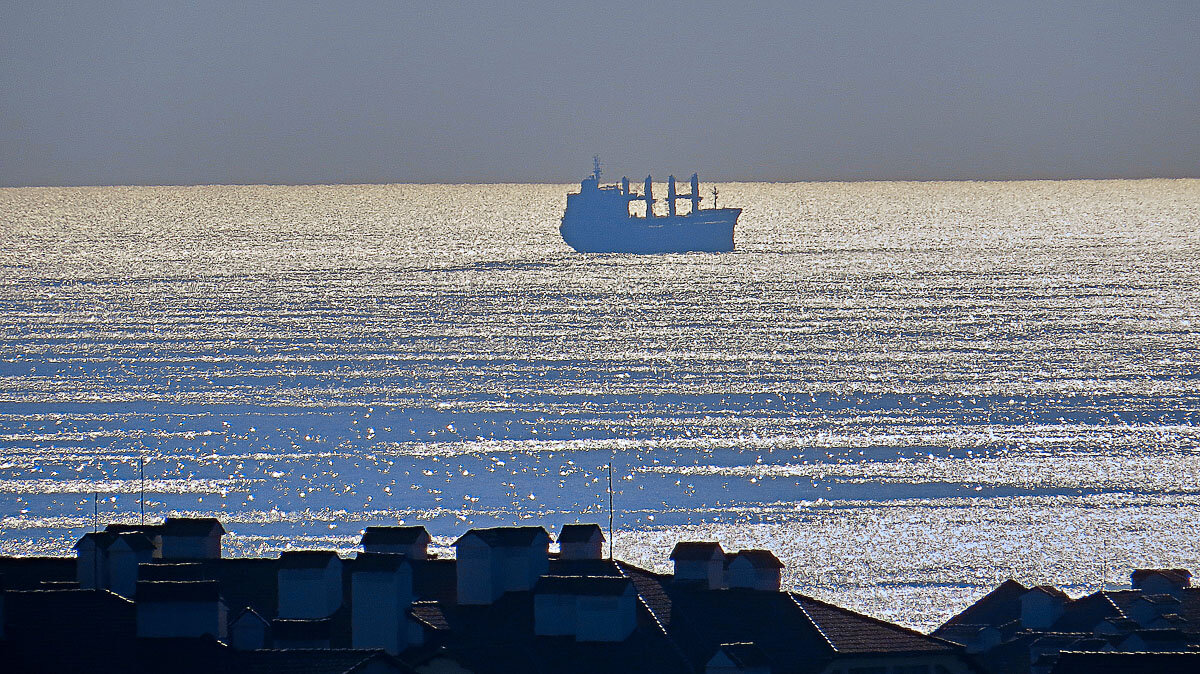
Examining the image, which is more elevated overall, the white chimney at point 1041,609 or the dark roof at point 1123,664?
the dark roof at point 1123,664

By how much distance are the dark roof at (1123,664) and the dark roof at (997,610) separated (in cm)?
1242

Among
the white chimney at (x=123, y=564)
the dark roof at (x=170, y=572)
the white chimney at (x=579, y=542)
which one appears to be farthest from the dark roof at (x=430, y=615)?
the white chimney at (x=579, y=542)

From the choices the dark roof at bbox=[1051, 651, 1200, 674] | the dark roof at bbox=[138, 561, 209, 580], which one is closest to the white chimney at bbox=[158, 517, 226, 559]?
the dark roof at bbox=[138, 561, 209, 580]

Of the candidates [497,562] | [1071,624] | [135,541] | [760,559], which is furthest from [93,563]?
[1071,624]

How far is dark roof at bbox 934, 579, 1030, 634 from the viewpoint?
94.4 ft

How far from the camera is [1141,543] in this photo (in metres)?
53.8

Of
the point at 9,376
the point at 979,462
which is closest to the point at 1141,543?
the point at 979,462

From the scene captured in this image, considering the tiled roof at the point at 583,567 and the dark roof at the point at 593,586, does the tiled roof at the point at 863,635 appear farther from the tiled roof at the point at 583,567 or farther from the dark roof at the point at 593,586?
the dark roof at the point at 593,586

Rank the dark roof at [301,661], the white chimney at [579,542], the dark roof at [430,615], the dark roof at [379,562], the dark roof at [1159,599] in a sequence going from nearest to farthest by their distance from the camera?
the dark roof at [301,661] → the dark roof at [379,562] → the dark roof at [430,615] → the white chimney at [579,542] → the dark roof at [1159,599]

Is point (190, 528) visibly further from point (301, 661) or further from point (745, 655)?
point (745, 655)

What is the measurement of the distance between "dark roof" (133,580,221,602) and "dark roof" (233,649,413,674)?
0.79m

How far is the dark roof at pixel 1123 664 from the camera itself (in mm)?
15555

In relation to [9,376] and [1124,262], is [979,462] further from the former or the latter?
[1124,262]

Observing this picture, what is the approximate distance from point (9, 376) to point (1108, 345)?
5459 centimetres
